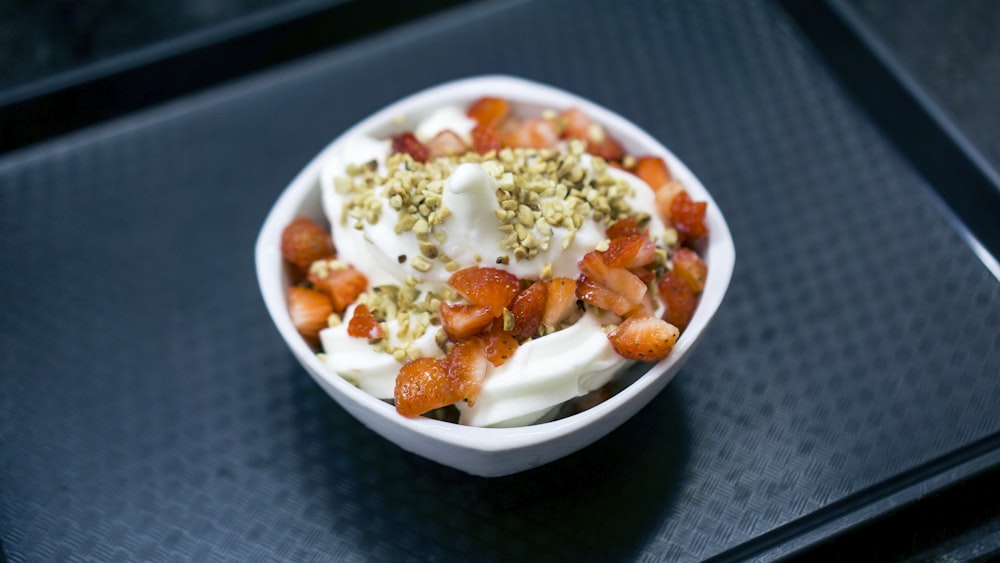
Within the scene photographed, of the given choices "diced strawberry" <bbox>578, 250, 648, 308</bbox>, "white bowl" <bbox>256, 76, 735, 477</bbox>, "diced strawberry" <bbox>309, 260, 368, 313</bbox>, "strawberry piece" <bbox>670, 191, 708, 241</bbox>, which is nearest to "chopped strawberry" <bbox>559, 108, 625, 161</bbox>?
"white bowl" <bbox>256, 76, 735, 477</bbox>

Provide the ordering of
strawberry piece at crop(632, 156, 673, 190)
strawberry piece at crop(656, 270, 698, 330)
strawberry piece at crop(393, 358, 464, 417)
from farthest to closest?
strawberry piece at crop(632, 156, 673, 190)
strawberry piece at crop(656, 270, 698, 330)
strawberry piece at crop(393, 358, 464, 417)

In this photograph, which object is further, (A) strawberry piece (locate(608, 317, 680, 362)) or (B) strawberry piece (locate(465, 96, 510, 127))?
(B) strawberry piece (locate(465, 96, 510, 127))

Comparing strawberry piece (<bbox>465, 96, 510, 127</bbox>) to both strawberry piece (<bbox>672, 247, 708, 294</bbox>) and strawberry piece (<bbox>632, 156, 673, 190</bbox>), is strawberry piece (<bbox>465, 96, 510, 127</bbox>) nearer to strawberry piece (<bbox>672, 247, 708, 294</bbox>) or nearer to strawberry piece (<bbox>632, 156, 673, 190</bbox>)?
strawberry piece (<bbox>632, 156, 673, 190</bbox>)

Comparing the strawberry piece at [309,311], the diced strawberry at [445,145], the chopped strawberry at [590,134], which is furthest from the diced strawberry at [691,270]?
the strawberry piece at [309,311]

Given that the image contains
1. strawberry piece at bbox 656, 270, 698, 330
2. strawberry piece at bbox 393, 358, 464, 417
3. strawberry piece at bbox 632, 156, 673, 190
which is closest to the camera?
strawberry piece at bbox 393, 358, 464, 417

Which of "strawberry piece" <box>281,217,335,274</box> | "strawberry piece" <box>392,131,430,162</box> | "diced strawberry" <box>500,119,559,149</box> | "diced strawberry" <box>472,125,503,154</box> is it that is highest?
"strawberry piece" <box>392,131,430,162</box>

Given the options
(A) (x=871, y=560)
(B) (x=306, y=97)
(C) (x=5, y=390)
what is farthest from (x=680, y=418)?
(C) (x=5, y=390)

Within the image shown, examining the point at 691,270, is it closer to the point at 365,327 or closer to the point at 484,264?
the point at 484,264

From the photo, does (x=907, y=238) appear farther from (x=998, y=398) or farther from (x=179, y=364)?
(x=179, y=364)
